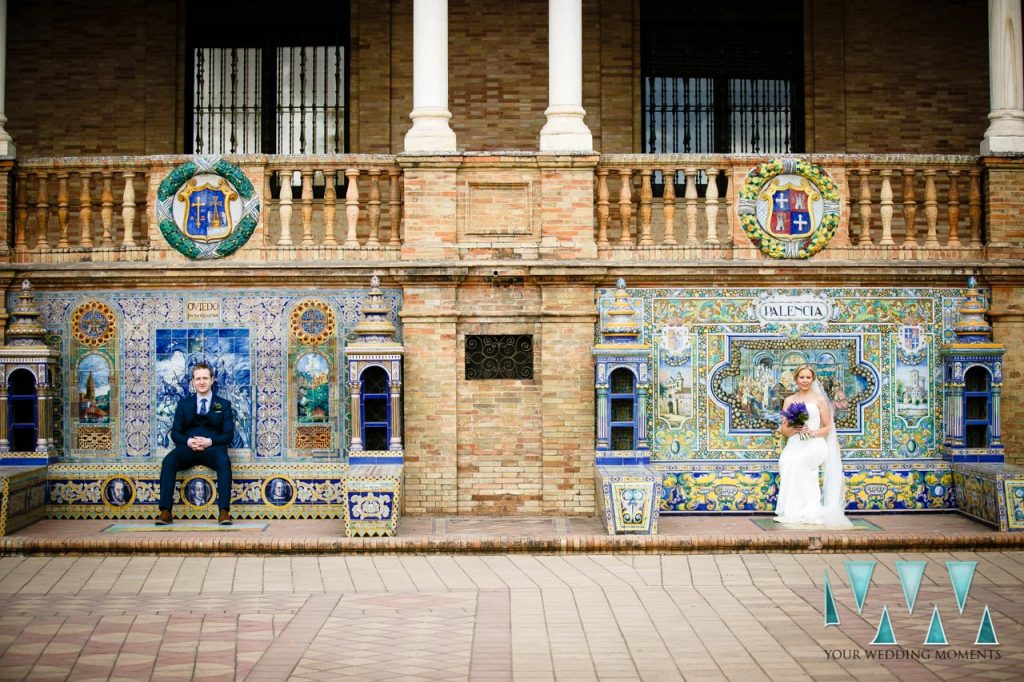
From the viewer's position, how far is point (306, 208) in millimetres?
14859

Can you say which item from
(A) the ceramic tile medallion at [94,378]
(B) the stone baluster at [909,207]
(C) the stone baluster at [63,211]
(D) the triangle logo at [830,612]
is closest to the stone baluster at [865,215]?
(B) the stone baluster at [909,207]

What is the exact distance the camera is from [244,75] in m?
18.3

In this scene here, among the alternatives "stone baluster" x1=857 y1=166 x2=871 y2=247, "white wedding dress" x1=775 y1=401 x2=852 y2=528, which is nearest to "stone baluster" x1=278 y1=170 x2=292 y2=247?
"white wedding dress" x1=775 y1=401 x2=852 y2=528

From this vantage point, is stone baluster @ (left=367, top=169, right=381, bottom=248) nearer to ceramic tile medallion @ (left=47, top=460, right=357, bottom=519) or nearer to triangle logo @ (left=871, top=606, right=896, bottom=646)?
ceramic tile medallion @ (left=47, top=460, right=357, bottom=519)

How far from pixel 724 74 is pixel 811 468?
263 inches

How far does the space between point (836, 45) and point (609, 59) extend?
3143 mm

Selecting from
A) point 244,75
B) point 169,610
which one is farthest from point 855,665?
point 244,75

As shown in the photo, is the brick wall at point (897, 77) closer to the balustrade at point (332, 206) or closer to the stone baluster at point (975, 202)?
the stone baluster at point (975, 202)

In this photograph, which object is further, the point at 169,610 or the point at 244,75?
the point at 244,75

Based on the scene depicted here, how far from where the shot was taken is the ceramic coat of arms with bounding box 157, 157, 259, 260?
14.6 metres

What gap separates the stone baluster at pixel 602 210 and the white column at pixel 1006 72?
440 cm

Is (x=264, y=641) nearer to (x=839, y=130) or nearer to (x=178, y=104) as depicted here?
(x=178, y=104)

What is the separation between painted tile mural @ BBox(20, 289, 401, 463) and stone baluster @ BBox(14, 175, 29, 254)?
4.17ft

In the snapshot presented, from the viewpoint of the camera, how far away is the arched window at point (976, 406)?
14500mm
